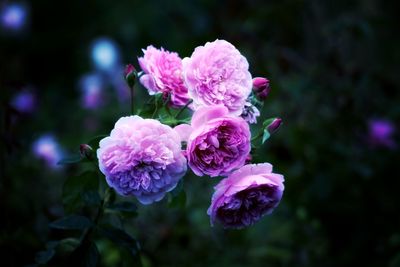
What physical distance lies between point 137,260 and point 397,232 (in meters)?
1.07

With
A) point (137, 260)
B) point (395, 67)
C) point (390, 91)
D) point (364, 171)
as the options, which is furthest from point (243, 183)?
point (395, 67)

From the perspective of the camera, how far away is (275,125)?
103 cm

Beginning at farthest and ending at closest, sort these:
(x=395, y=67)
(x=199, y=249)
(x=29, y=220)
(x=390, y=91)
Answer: (x=395, y=67) < (x=390, y=91) < (x=199, y=249) < (x=29, y=220)

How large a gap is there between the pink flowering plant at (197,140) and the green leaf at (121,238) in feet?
0.13

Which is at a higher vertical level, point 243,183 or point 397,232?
point 243,183

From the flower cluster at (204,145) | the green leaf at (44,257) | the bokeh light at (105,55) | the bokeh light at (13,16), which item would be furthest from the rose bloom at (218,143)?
the bokeh light at (13,16)

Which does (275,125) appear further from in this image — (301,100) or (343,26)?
(301,100)

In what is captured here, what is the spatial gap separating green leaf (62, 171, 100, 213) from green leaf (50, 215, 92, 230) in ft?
0.12

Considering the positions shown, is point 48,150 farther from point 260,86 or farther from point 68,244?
point 260,86

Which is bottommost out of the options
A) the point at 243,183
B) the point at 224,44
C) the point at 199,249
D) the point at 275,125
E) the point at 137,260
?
the point at 199,249

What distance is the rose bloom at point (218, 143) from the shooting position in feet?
3.11

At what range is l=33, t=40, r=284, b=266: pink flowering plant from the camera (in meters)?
0.94

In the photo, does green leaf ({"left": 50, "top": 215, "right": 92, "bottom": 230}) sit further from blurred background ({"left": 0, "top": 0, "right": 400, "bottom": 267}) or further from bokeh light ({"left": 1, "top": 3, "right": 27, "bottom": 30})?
bokeh light ({"left": 1, "top": 3, "right": 27, "bottom": 30})

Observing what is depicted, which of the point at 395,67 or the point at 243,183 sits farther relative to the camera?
the point at 395,67
